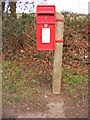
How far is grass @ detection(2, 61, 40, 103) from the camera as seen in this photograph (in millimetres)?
3678

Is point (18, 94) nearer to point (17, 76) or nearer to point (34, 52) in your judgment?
point (17, 76)

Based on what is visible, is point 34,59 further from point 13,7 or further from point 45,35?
point 13,7

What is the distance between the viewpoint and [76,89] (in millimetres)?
4035

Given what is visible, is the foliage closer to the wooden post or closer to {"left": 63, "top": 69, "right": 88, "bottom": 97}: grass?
{"left": 63, "top": 69, "right": 88, "bottom": 97}: grass

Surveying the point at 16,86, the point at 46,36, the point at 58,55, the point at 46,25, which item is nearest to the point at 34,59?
the point at 16,86

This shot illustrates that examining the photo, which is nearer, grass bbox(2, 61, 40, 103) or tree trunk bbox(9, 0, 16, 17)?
grass bbox(2, 61, 40, 103)

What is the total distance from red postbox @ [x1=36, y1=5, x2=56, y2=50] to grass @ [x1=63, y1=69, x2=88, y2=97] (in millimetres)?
1051

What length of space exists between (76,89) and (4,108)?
5.13 feet

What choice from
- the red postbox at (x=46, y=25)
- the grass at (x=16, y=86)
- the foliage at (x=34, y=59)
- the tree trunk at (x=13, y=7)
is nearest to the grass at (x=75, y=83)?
the foliage at (x=34, y=59)

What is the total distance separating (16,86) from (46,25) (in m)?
1.50

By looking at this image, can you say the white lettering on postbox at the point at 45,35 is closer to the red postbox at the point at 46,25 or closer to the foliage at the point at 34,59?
the red postbox at the point at 46,25

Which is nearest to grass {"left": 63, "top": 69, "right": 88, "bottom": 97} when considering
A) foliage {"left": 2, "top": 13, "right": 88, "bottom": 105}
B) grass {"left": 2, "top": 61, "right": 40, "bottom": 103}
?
foliage {"left": 2, "top": 13, "right": 88, "bottom": 105}

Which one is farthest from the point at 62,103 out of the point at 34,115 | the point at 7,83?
the point at 7,83

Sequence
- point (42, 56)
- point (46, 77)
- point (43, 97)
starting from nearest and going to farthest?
point (43, 97), point (46, 77), point (42, 56)
